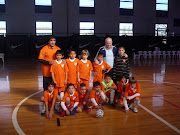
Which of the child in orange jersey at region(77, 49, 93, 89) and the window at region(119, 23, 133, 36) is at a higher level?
the window at region(119, 23, 133, 36)

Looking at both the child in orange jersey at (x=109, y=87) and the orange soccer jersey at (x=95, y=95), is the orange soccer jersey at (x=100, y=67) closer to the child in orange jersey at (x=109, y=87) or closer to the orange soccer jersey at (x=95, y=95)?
the child in orange jersey at (x=109, y=87)

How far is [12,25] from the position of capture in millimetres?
16734

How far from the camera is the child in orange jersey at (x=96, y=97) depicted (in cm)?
392

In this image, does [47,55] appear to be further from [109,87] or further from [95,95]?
[109,87]

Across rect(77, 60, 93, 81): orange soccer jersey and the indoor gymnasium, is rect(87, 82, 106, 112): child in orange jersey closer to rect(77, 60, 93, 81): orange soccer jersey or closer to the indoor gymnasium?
the indoor gymnasium

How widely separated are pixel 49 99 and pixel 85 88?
0.74 metres

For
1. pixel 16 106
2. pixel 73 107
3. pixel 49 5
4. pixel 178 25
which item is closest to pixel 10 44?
pixel 49 5

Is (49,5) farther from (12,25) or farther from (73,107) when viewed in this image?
(73,107)

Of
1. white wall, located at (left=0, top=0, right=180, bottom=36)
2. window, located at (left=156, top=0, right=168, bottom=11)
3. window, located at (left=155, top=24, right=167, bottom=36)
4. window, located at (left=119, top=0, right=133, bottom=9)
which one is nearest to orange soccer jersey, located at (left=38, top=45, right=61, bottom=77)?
white wall, located at (left=0, top=0, right=180, bottom=36)

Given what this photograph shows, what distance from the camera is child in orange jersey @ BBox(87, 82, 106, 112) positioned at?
3.92m

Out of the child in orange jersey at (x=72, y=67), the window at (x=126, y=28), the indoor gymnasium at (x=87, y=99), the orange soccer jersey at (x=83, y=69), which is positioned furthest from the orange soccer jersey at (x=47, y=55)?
the window at (x=126, y=28)

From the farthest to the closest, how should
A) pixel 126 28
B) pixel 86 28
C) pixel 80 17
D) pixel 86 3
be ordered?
pixel 126 28 < pixel 86 28 < pixel 86 3 < pixel 80 17

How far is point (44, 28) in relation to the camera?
17.3 m

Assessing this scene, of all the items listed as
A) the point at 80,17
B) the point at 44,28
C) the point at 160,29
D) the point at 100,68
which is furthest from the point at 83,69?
the point at 160,29
